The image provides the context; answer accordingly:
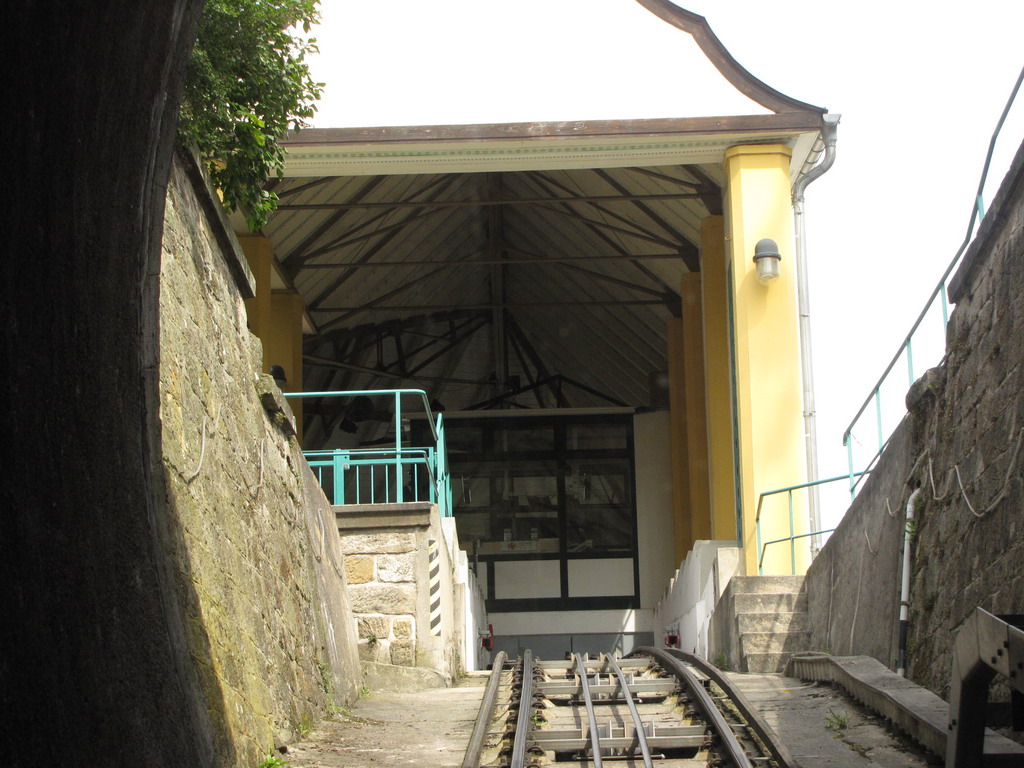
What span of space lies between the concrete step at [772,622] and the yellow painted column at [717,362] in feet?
16.3

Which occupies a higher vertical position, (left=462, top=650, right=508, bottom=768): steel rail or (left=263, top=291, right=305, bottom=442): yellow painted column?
(left=263, top=291, right=305, bottom=442): yellow painted column

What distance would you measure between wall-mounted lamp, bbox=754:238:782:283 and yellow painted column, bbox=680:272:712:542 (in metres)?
5.96

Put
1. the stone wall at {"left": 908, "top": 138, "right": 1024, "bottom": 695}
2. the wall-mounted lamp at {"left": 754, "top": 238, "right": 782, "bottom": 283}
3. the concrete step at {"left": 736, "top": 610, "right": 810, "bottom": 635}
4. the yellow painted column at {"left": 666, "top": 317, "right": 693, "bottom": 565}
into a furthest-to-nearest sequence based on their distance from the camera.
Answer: the yellow painted column at {"left": 666, "top": 317, "right": 693, "bottom": 565} → the wall-mounted lamp at {"left": 754, "top": 238, "right": 782, "bottom": 283} → the concrete step at {"left": 736, "top": 610, "right": 810, "bottom": 635} → the stone wall at {"left": 908, "top": 138, "right": 1024, "bottom": 695}

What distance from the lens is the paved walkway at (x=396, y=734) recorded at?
669cm

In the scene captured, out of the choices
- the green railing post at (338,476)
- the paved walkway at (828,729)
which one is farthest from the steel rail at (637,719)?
the green railing post at (338,476)

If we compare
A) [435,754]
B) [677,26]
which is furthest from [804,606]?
[677,26]

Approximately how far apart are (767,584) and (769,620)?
0.51m

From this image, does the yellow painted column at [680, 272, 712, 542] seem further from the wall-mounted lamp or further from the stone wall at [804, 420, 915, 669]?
the stone wall at [804, 420, 915, 669]

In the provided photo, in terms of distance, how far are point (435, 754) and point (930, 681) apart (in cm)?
307

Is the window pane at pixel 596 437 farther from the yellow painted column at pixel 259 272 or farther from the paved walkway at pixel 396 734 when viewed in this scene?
the paved walkway at pixel 396 734

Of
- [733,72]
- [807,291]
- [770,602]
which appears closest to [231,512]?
[770,602]

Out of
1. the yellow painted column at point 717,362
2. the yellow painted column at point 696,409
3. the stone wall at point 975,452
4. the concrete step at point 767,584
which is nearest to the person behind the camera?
the stone wall at point 975,452

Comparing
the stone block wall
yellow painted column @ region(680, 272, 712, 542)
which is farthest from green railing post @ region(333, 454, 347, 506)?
yellow painted column @ region(680, 272, 712, 542)

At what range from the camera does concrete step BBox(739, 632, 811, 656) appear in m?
11.5
